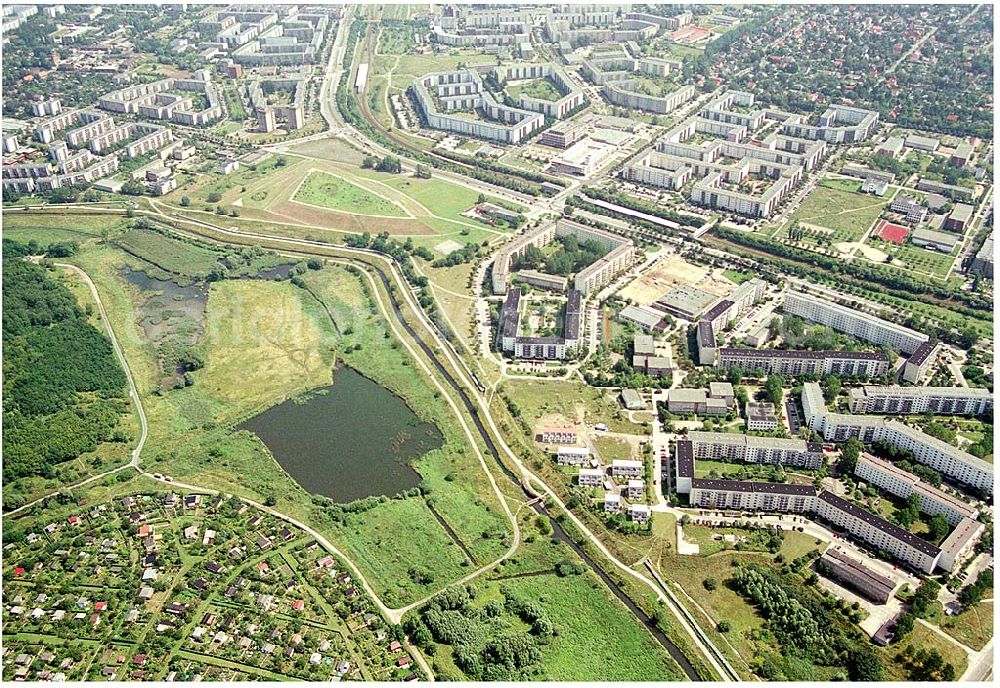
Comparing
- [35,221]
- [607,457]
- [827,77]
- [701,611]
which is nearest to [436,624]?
[701,611]

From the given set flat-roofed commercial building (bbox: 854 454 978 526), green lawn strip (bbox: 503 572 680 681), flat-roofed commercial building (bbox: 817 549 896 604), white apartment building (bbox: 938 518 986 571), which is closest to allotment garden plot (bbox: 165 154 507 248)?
flat-roofed commercial building (bbox: 854 454 978 526)

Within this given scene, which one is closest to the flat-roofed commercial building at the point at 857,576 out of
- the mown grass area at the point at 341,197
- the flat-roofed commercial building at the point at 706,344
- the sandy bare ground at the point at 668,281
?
the flat-roofed commercial building at the point at 706,344

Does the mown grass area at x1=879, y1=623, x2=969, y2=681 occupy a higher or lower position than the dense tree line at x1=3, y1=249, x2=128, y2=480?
lower

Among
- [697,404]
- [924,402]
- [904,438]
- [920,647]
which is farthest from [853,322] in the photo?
[920,647]

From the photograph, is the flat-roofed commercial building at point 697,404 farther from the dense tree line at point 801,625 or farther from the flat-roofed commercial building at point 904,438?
the dense tree line at point 801,625

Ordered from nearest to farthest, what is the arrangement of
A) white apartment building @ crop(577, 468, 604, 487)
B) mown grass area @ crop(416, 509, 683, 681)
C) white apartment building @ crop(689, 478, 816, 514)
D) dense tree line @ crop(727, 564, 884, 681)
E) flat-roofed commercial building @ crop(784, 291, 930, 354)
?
1. dense tree line @ crop(727, 564, 884, 681)
2. mown grass area @ crop(416, 509, 683, 681)
3. white apartment building @ crop(689, 478, 816, 514)
4. white apartment building @ crop(577, 468, 604, 487)
5. flat-roofed commercial building @ crop(784, 291, 930, 354)

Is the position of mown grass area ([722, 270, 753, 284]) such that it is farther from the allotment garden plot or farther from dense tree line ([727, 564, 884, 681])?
dense tree line ([727, 564, 884, 681])

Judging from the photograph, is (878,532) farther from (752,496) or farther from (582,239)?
(582,239)
